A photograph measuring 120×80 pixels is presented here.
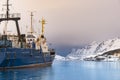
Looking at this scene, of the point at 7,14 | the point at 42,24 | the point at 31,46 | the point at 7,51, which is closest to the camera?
the point at 7,51

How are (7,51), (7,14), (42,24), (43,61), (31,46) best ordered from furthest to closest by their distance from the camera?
(42,24) → (43,61) → (31,46) → (7,14) → (7,51)

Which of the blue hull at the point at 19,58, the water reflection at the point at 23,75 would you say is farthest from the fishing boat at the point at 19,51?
the water reflection at the point at 23,75

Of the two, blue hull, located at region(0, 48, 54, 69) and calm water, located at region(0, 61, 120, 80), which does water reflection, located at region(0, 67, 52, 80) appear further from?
blue hull, located at region(0, 48, 54, 69)

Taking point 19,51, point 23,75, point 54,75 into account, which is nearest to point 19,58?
point 19,51

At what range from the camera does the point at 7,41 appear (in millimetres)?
73438

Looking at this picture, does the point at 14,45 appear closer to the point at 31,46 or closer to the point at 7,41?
the point at 7,41

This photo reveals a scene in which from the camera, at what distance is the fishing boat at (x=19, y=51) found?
237 ft

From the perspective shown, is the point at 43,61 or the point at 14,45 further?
the point at 43,61

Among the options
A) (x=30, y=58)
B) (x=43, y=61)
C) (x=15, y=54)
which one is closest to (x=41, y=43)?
(x=43, y=61)

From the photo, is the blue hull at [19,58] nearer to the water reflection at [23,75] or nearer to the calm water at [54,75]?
the calm water at [54,75]

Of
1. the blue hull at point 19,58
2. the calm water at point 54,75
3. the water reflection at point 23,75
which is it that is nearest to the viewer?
the water reflection at point 23,75

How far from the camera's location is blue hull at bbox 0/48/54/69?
71.8m

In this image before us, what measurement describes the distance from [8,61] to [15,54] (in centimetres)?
196

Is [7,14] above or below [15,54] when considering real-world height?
above
